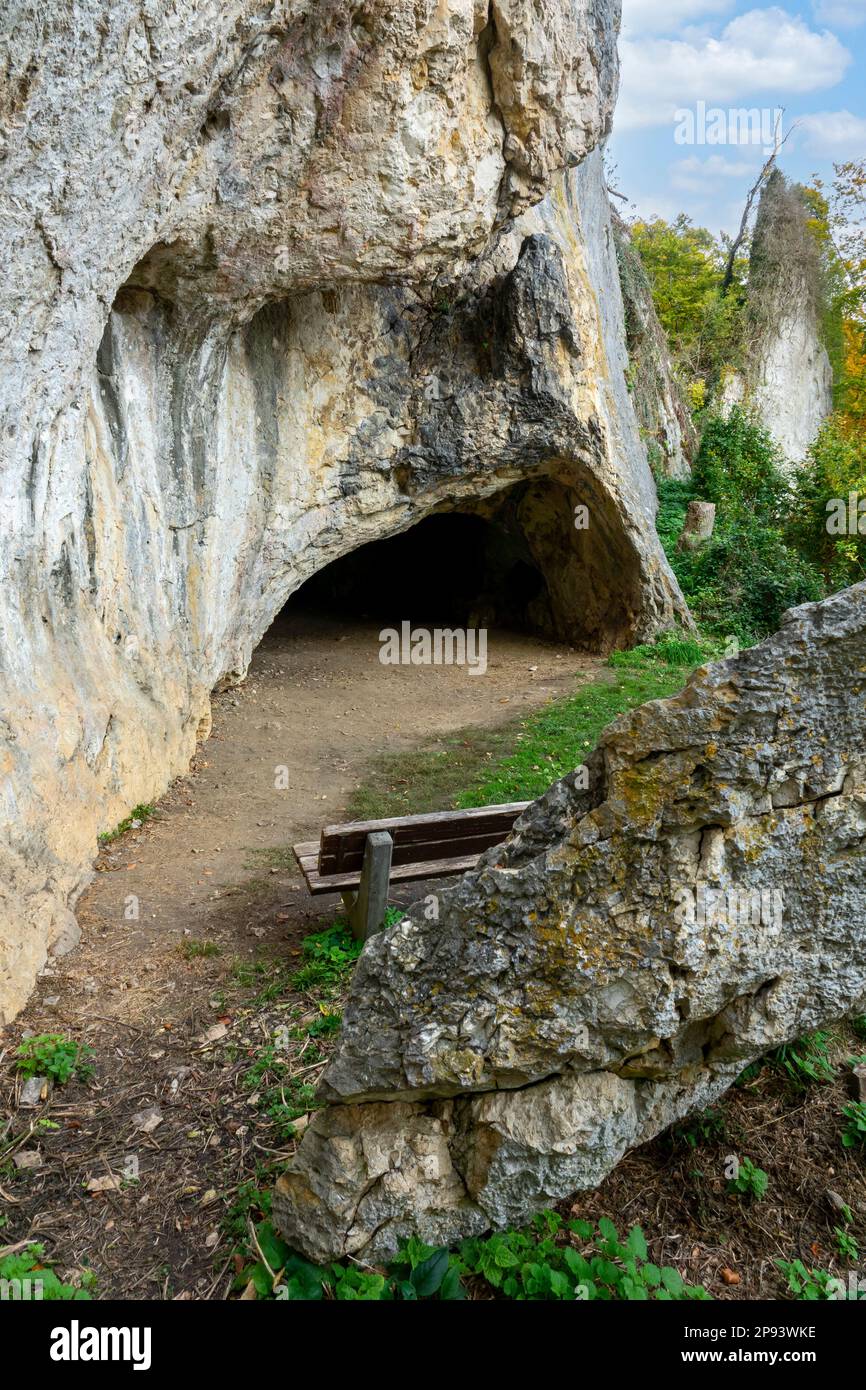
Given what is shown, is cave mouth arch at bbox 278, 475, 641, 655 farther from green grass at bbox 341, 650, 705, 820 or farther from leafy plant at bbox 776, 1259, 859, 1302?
leafy plant at bbox 776, 1259, 859, 1302

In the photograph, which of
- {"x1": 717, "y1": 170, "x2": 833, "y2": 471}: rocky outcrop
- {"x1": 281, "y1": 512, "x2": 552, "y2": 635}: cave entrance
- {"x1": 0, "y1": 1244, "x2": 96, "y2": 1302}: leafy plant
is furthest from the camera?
{"x1": 717, "y1": 170, "x2": 833, "y2": 471}: rocky outcrop

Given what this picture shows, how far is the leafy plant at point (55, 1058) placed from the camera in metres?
4.31

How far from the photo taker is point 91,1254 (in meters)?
3.38

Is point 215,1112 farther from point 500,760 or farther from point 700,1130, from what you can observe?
point 500,760

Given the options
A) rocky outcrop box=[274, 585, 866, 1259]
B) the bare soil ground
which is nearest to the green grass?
the bare soil ground

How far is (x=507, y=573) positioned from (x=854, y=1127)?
12505 mm

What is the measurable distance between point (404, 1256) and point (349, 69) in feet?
24.6

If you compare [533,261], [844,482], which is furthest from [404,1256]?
[844,482]

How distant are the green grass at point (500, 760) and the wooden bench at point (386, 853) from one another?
1558 mm

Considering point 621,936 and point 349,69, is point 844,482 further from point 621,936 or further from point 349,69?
point 621,936

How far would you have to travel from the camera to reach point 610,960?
2.84m

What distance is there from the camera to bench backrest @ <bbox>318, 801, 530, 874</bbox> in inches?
204

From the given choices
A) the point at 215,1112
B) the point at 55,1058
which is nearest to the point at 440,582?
the point at 55,1058

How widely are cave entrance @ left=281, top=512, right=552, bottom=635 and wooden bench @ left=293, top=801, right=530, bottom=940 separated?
9450 millimetres
